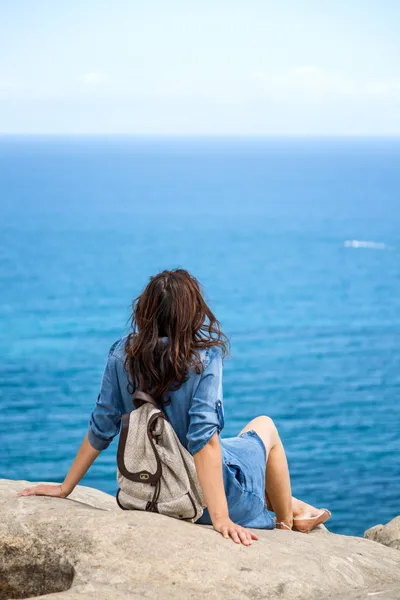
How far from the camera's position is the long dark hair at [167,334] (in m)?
2.84

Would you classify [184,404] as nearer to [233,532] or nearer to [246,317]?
[233,532]

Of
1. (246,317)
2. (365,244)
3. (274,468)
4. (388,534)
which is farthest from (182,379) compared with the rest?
(365,244)

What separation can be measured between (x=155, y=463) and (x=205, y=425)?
0.65ft

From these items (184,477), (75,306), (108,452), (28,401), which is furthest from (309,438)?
(75,306)

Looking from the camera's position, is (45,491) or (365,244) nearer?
(45,491)

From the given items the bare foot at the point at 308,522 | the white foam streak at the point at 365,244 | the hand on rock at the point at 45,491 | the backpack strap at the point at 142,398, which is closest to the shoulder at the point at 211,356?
the backpack strap at the point at 142,398

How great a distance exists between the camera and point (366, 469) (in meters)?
8.25

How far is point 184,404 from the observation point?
288 cm

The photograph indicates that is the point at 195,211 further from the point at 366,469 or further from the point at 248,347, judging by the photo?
the point at 366,469

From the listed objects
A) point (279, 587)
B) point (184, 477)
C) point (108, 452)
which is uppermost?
point (184, 477)

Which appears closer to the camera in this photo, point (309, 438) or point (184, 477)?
point (184, 477)

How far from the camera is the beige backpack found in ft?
9.26

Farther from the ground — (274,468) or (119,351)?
(119,351)

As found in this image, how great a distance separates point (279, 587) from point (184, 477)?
1.45ft
